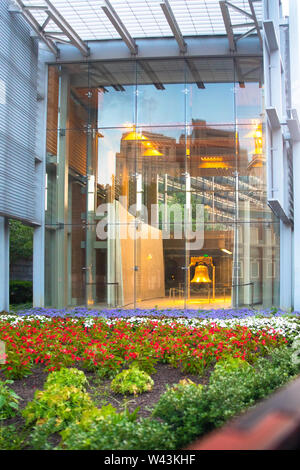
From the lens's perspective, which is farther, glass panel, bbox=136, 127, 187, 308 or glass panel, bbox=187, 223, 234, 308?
glass panel, bbox=136, 127, 187, 308

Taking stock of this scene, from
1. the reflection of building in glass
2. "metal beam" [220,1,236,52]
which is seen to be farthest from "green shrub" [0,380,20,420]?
"metal beam" [220,1,236,52]

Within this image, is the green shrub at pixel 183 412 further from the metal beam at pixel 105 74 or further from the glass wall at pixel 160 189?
the metal beam at pixel 105 74

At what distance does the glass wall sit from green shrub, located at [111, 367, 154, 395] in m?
9.65

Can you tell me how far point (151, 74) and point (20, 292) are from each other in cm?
1032

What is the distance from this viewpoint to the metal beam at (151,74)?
16891mm

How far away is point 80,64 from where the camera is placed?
17.2 m

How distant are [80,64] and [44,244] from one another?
5873 mm

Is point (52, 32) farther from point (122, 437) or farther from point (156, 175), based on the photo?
point (122, 437)

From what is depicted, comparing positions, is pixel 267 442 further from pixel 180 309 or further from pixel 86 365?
pixel 180 309


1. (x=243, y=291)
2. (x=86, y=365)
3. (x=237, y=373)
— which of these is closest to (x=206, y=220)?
(x=243, y=291)

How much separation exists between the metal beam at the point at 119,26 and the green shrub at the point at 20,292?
10.3 metres

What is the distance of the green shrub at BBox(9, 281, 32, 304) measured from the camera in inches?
851

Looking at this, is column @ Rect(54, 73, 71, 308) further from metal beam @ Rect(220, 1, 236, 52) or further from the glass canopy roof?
metal beam @ Rect(220, 1, 236, 52)

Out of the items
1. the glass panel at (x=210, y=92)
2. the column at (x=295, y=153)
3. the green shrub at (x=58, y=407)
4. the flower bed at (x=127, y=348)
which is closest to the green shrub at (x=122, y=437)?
the green shrub at (x=58, y=407)
